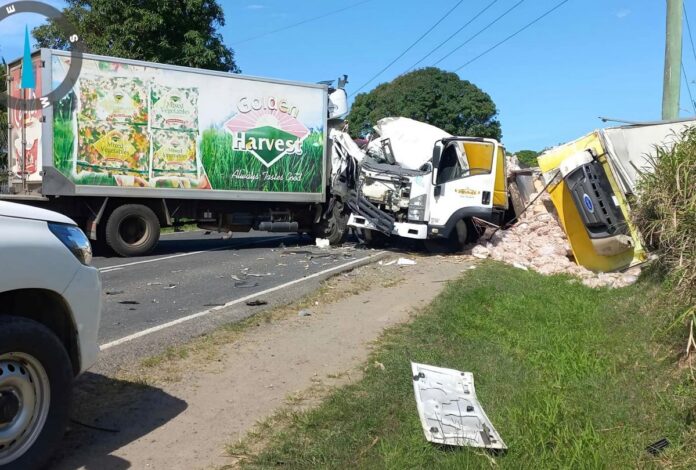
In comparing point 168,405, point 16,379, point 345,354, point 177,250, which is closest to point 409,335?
point 345,354

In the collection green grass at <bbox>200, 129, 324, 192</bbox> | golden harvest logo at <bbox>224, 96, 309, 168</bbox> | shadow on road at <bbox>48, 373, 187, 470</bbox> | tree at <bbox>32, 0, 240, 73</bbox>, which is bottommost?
shadow on road at <bbox>48, 373, 187, 470</bbox>

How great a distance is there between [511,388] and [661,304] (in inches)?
90.7

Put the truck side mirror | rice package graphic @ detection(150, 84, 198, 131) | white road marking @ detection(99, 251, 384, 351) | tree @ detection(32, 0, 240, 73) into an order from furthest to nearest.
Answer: tree @ detection(32, 0, 240, 73), the truck side mirror, rice package graphic @ detection(150, 84, 198, 131), white road marking @ detection(99, 251, 384, 351)

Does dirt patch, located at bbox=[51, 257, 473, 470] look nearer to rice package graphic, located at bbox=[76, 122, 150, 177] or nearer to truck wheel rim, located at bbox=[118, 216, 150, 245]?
truck wheel rim, located at bbox=[118, 216, 150, 245]

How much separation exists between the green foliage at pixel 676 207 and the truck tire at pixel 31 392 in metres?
4.48

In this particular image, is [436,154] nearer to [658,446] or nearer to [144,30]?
[658,446]

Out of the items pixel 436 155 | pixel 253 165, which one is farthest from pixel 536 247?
pixel 253 165

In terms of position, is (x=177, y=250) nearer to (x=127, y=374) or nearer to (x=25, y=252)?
(x=127, y=374)

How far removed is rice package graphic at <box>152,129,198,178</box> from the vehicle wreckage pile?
665cm

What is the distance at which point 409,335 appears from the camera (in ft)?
22.3

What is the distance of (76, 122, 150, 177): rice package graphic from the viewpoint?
12.8 m

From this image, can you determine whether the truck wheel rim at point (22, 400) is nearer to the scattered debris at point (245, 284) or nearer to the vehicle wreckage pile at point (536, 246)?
the scattered debris at point (245, 284)

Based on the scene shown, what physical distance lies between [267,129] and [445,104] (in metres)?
33.7

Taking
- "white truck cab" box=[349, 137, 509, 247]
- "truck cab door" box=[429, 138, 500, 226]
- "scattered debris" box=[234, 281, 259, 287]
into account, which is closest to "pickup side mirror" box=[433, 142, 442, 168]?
"white truck cab" box=[349, 137, 509, 247]
